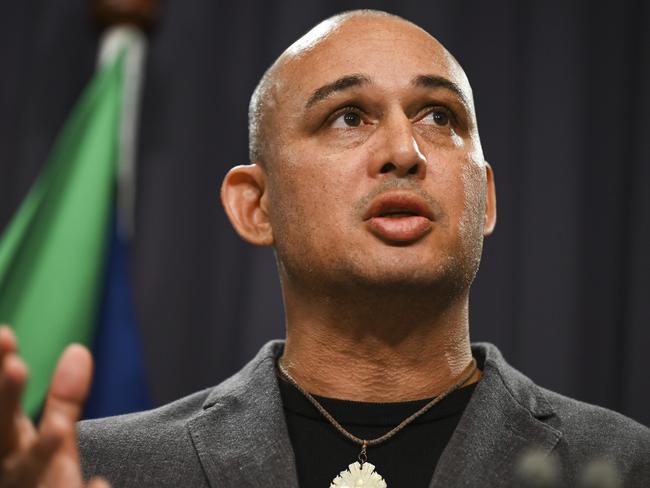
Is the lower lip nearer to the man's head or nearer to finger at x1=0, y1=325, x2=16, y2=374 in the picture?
the man's head

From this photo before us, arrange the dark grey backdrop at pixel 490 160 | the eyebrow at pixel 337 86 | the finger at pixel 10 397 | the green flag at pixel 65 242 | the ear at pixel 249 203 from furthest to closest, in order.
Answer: the dark grey backdrop at pixel 490 160 < the green flag at pixel 65 242 < the ear at pixel 249 203 < the eyebrow at pixel 337 86 < the finger at pixel 10 397

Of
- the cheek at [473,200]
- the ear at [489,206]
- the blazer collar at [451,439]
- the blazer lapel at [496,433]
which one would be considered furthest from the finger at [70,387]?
the ear at [489,206]

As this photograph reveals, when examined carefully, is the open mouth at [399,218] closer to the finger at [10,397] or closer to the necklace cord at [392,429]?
the necklace cord at [392,429]

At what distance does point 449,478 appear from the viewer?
139cm

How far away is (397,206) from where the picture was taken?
4.97 feet

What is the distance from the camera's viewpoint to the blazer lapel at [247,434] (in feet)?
4.71

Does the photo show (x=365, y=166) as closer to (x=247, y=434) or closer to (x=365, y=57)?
(x=365, y=57)

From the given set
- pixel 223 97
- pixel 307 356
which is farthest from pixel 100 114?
pixel 307 356

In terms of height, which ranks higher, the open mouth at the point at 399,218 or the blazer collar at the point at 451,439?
the open mouth at the point at 399,218

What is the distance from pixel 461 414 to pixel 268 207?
20.1 inches

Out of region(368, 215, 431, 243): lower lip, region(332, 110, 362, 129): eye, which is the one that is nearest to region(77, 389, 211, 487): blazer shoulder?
region(368, 215, 431, 243): lower lip

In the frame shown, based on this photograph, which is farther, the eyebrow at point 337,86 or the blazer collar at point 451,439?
the eyebrow at point 337,86

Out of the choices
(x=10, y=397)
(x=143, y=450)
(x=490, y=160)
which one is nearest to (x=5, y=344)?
(x=10, y=397)

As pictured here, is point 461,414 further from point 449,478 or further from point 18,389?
point 18,389
